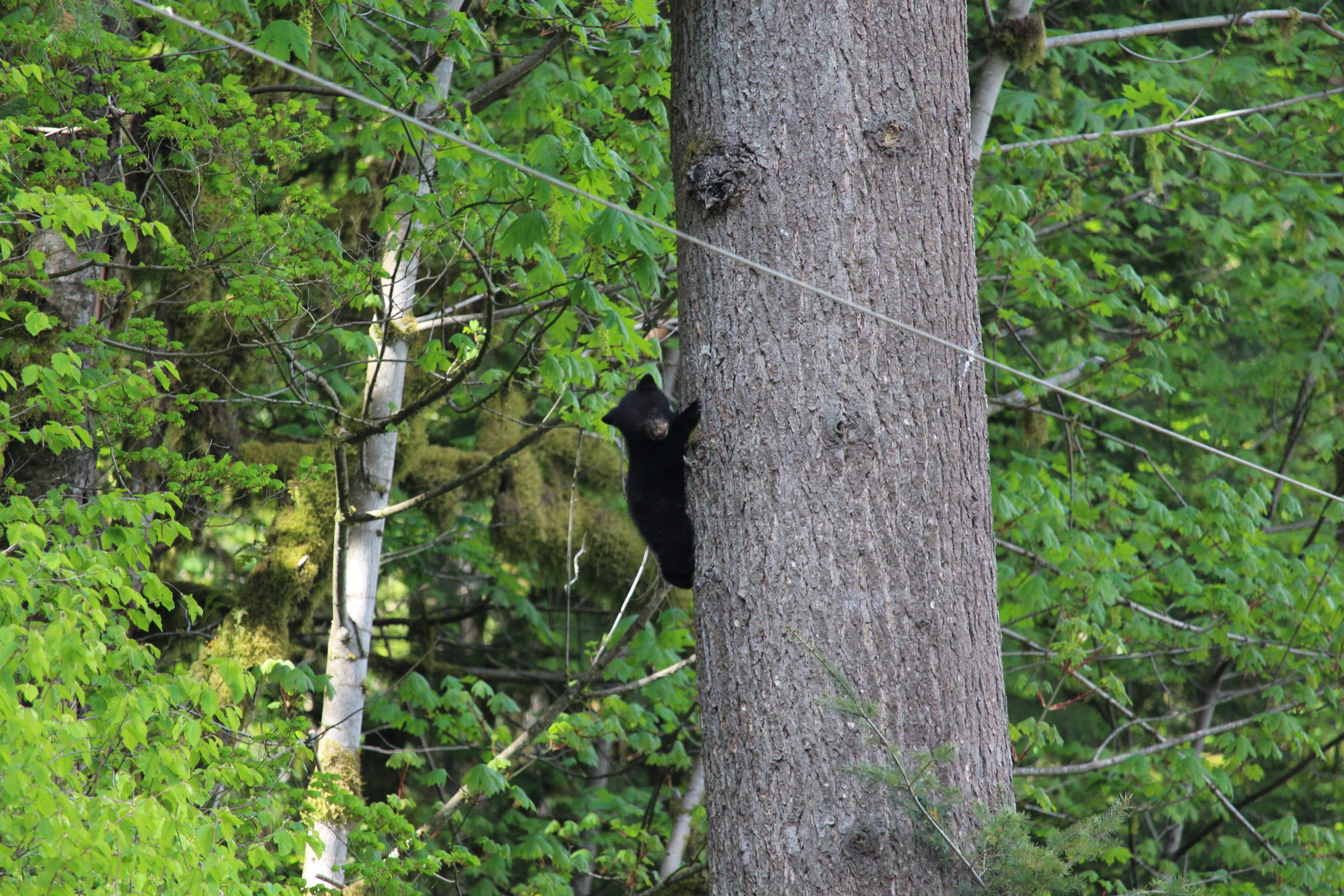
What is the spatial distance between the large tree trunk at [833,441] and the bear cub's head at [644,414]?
1.58 metres

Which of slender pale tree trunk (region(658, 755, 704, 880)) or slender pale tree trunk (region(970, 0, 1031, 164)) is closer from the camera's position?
slender pale tree trunk (region(970, 0, 1031, 164))

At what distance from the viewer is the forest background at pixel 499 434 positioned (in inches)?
148

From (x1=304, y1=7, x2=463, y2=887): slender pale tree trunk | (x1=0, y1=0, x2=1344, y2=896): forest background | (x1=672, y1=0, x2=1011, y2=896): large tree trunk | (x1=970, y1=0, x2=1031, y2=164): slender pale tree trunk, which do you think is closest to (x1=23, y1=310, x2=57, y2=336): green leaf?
(x1=0, y1=0, x2=1344, y2=896): forest background

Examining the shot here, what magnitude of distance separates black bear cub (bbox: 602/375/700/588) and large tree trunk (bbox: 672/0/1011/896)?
55.7 inches

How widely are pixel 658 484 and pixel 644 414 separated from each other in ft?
1.12

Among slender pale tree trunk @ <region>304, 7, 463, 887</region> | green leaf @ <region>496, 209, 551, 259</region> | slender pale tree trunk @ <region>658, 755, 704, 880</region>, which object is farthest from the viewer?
slender pale tree trunk @ <region>658, 755, 704, 880</region>

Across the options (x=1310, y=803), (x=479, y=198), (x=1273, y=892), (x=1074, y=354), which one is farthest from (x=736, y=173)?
(x=1310, y=803)

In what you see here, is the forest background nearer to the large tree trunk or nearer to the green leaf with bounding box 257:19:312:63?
the green leaf with bounding box 257:19:312:63

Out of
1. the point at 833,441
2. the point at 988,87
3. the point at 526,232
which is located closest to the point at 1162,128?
the point at 988,87

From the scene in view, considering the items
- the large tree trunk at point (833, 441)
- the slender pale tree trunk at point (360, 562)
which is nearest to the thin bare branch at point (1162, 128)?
the slender pale tree trunk at point (360, 562)

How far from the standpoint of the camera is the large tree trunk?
2295mm

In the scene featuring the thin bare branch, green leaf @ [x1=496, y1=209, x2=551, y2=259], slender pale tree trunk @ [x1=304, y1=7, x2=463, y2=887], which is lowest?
slender pale tree trunk @ [x1=304, y1=7, x2=463, y2=887]

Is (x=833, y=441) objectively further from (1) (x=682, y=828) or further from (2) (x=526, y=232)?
(1) (x=682, y=828)

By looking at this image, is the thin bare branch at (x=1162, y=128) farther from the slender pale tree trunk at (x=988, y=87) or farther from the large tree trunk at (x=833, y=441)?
the large tree trunk at (x=833, y=441)
